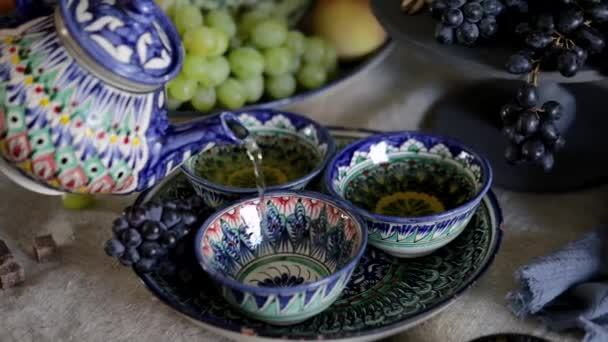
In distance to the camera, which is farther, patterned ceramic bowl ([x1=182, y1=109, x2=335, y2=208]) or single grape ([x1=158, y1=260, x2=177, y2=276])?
patterned ceramic bowl ([x1=182, y1=109, x2=335, y2=208])

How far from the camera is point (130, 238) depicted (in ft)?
2.25

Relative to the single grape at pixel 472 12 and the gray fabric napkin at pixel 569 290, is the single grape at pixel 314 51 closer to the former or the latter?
the single grape at pixel 472 12

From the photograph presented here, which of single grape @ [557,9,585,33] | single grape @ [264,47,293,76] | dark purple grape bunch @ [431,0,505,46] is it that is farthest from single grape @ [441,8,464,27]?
single grape @ [264,47,293,76]

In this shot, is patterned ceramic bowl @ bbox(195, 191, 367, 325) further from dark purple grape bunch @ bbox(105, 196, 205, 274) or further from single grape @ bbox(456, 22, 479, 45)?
single grape @ bbox(456, 22, 479, 45)

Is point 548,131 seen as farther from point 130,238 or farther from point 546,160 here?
point 130,238

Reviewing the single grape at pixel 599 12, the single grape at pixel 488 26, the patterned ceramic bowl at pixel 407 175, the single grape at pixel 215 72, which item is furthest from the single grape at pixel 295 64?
the single grape at pixel 599 12

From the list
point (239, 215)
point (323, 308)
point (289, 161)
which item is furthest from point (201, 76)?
point (323, 308)

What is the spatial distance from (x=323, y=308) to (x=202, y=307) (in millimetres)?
124

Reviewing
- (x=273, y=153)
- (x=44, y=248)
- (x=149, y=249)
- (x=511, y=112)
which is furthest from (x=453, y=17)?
(x=44, y=248)

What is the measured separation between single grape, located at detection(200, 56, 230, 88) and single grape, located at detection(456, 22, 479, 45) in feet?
1.12

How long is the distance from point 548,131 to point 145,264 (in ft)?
1.44

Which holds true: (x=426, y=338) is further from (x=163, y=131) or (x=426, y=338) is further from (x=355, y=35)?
(x=355, y=35)

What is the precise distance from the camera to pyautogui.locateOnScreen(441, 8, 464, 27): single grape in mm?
761

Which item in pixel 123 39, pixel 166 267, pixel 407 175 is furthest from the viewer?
pixel 407 175
